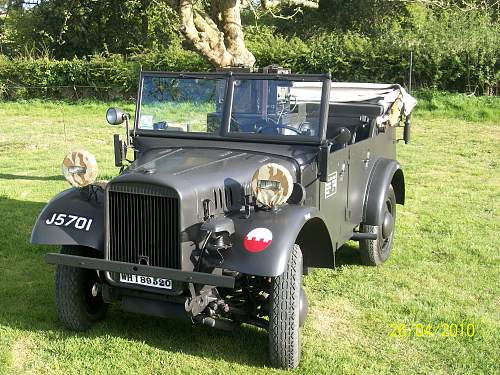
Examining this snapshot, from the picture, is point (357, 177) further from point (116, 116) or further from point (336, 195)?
point (116, 116)

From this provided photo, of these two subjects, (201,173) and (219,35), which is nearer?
(201,173)

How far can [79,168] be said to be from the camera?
182 inches

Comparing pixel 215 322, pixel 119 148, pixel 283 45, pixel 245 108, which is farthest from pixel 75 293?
pixel 283 45

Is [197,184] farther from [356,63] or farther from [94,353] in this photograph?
[356,63]

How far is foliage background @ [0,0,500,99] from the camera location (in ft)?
59.1

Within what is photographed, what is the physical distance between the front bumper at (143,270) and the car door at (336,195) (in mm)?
1378

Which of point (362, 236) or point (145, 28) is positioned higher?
point (145, 28)

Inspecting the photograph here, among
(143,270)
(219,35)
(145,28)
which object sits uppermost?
(145,28)

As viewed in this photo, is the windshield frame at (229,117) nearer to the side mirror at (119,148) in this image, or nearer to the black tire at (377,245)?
the side mirror at (119,148)

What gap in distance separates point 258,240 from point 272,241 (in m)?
0.08

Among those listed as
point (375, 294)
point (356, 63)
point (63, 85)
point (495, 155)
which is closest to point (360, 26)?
point (356, 63)

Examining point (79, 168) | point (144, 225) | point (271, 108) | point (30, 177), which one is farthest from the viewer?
point (30, 177)

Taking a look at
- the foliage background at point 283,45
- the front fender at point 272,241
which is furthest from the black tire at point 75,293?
the foliage background at point 283,45

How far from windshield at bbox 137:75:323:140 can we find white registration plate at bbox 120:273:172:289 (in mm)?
1429
